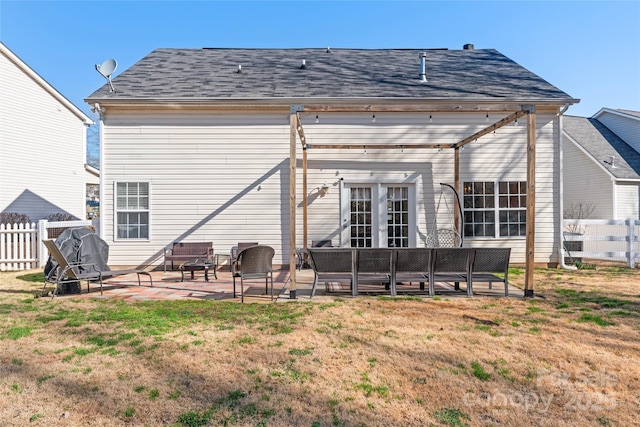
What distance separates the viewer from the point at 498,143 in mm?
9750

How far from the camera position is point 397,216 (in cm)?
988

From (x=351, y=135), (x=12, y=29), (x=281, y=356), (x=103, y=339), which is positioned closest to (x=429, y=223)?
(x=351, y=135)

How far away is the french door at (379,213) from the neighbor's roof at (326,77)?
7.72 feet

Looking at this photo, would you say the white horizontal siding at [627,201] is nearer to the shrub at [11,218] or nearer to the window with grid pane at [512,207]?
the window with grid pane at [512,207]

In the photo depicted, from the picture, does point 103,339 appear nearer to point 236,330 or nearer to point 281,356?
point 236,330

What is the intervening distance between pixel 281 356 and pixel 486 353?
79.4 inches

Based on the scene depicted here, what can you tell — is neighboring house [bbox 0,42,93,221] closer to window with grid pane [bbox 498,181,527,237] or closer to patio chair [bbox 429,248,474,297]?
patio chair [bbox 429,248,474,297]

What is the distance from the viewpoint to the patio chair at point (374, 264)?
19.2 feet

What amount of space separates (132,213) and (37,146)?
1104 centimetres

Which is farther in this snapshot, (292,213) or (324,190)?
(324,190)

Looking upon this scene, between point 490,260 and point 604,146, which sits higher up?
point 604,146

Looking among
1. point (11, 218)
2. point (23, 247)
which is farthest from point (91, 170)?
point (23, 247)

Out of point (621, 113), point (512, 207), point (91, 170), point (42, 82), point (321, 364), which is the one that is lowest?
point (321, 364)

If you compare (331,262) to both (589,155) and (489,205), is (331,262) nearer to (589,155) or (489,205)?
(489,205)
